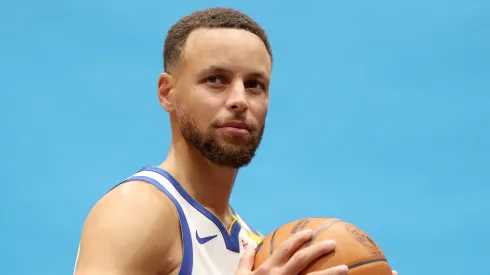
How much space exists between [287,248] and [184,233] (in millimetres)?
631

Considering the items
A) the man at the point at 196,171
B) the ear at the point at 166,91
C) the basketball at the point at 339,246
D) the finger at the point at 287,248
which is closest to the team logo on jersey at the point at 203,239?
the man at the point at 196,171

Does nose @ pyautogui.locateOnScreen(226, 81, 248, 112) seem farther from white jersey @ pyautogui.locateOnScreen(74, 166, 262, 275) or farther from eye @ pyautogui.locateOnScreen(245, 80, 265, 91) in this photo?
white jersey @ pyautogui.locateOnScreen(74, 166, 262, 275)

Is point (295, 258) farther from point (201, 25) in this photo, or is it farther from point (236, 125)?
point (201, 25)

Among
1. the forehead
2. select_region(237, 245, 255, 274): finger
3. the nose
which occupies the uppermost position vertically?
the forehead

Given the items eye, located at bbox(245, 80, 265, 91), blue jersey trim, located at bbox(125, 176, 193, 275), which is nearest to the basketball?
blue jersey trim, located at bbox(125, 176, 193, 275)

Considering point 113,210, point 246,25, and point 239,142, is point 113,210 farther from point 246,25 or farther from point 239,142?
point 246,25

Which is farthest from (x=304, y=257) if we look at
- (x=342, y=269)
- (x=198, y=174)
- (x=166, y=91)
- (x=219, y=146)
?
(x=166, y=91)

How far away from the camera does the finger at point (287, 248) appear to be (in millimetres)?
2945

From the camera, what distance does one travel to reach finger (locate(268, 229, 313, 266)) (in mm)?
2945

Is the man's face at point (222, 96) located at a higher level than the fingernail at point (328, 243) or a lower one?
higher

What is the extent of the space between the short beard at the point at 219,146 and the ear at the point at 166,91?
0.55 feet

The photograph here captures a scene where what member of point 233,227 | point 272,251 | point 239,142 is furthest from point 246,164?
point 272,251

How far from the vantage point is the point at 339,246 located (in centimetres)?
299

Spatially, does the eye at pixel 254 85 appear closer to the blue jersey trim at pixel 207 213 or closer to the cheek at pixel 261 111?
the cheek at pixel 261 111
